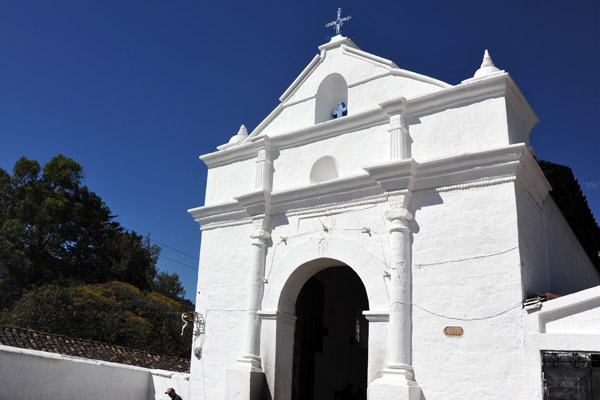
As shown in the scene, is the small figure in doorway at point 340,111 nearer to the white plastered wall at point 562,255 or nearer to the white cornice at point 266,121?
the white cornice at point 266,121

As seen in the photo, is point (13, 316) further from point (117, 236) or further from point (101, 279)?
point (117, 236)

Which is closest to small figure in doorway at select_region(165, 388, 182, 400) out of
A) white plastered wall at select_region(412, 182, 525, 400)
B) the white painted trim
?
the white painted trim

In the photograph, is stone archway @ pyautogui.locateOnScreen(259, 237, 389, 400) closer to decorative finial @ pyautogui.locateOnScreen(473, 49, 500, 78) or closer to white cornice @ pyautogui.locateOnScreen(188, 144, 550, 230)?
white cornice @ pyautogui.locateOnScreen(188, 144, 550, 230)

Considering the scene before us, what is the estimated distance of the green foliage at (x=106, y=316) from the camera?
20031mm

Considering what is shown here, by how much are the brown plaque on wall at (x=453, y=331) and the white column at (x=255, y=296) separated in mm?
3728

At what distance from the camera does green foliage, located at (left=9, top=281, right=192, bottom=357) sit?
65.7 feet

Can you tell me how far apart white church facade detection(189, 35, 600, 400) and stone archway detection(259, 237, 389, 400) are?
0.03m

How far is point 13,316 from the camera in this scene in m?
20.0

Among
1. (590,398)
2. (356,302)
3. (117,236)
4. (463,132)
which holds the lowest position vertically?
(590,398)

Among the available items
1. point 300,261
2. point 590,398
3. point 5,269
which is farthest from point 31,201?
point 590,398

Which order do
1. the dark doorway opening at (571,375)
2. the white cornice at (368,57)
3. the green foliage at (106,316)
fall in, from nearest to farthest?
the dark doorway opening at (571,375), the white cornice at (368,57), the green foliage at (106,316)

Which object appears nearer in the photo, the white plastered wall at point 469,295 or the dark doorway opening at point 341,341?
the white plastered wall at point 469,295

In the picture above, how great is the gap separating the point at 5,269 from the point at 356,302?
18863 mm

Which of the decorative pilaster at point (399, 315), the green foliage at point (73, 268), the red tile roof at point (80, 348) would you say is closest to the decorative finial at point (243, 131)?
the decorative pilaster at point (399, 315)
